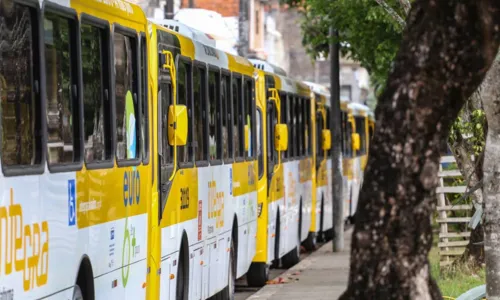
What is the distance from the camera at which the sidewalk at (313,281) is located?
60.4 feet

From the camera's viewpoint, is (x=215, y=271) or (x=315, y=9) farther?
(x=315, y=9)

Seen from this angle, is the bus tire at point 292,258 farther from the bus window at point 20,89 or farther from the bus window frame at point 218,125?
the bus window at point 20,89

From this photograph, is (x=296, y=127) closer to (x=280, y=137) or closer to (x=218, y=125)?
(x=280, y=137)

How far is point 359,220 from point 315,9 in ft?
59.7

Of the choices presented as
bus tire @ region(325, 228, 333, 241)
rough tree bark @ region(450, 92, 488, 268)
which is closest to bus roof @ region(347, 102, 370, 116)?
bus tire @ region(325, 228, 333, 241)

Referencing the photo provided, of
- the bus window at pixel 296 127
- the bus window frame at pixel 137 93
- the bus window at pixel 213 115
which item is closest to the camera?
the bus window frame at pixel 137 93

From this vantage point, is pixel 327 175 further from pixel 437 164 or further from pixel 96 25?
pixel 437 164

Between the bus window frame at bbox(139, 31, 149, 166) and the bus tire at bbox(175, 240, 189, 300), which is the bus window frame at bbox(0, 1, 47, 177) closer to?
the bus window frame at bbox(139, 31, 149, 166)

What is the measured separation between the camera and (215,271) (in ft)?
52.3

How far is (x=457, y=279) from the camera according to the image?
60.8 feet

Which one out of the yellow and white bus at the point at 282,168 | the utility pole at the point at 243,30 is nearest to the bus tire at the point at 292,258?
the yellow and white bus at the point at 282,168

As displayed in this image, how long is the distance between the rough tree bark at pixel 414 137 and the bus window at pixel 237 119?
9.18m

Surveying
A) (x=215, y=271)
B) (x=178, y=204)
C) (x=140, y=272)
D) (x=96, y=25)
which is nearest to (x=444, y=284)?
(x=215, y=271)

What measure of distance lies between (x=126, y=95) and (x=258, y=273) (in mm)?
9416
